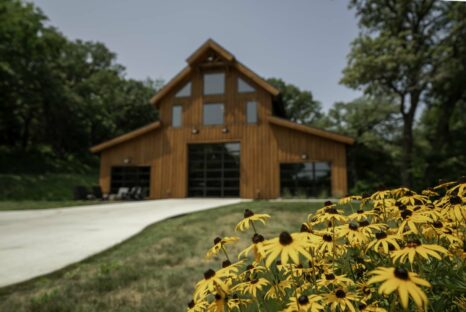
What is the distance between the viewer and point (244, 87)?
1783cm

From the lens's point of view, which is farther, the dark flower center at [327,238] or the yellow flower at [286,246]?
the dark flower center at [327,238]

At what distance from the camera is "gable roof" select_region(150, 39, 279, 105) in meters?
17.2

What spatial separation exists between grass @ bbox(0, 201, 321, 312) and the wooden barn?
9530 millimetres

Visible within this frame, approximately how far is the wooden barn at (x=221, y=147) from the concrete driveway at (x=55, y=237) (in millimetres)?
7566

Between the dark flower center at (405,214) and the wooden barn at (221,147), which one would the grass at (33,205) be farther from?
the dark flower center at (405,214)

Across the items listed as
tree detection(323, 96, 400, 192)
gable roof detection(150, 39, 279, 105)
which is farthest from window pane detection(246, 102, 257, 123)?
tree detection(323, 96, 400, 192)

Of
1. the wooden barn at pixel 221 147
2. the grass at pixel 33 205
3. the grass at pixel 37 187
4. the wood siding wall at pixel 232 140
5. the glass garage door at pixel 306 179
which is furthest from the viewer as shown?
the grass at pixel 37 187

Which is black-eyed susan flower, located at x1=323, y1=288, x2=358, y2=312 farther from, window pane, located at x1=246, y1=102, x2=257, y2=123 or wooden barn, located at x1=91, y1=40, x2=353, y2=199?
window pane, located at x1=246, y1=102, x2=257, y2=123

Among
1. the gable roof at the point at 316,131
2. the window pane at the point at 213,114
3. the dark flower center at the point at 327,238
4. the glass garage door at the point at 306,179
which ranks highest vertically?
the window pane at the point at 213,114

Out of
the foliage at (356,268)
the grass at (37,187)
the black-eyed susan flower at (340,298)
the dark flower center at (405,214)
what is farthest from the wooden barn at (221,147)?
the black-eyed susan flower at (340,298)

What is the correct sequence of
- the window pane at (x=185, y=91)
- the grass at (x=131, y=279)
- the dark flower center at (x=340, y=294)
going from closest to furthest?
the dark flower center at (x=340, y=294), the grass at (x=131, y=279), the window pane at (x=185, y=91)

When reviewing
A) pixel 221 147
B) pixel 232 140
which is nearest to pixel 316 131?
pixel 232 140

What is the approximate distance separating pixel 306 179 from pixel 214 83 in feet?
25.9

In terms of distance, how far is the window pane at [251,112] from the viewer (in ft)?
56.9
